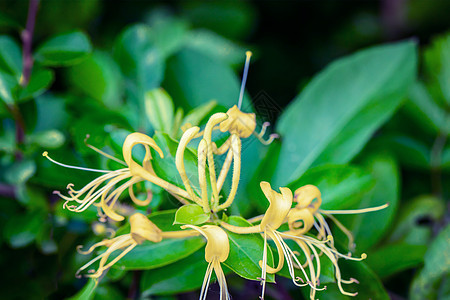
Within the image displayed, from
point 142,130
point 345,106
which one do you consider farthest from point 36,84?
point 345,106

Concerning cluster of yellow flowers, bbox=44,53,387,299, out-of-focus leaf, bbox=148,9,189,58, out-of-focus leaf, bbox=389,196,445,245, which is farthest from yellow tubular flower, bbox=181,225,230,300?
out-of-focus leaf, bbox=148,9,189,58

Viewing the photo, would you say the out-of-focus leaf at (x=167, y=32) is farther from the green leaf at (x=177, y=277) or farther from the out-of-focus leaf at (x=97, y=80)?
the green leaf at (x=177, y=277)

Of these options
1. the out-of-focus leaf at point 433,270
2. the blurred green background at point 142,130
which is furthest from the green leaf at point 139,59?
the out-of-focus leaf at point 433,270

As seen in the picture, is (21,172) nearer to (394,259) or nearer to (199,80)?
(199,80)

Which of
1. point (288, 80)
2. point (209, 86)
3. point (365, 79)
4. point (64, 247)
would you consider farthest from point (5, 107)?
point (288, 80)

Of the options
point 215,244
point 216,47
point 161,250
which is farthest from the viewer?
point 216,47

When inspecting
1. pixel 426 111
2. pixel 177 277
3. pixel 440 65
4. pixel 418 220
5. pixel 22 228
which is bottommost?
pixel 22 228

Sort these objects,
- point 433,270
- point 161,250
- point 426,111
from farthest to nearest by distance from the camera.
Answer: point 426,111, point 433,270, point 161,250
